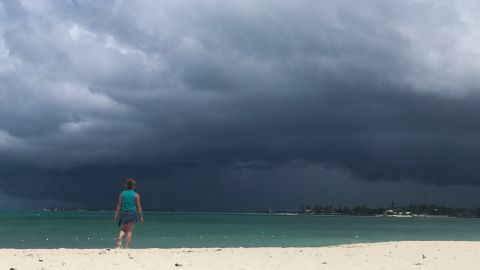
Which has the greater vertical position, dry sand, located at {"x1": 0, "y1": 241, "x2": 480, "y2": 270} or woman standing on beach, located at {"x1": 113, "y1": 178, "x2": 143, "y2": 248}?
woman standing on beach, located at {"x1": 113, "y1": 178, "x2": 143, "y2": 248}

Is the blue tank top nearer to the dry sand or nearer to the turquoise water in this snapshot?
the dry sand

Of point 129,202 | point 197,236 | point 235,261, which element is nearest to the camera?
point 235,261

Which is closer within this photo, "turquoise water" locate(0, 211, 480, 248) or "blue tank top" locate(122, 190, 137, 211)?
"blue tank top" locate(122, 190, 137, 211)

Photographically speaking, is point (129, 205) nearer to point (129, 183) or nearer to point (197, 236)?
point (129, 183)

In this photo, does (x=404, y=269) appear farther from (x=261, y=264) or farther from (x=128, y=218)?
(x=128, y=218)

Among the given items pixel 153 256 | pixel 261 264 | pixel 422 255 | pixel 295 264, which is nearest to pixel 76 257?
pixel 153 256

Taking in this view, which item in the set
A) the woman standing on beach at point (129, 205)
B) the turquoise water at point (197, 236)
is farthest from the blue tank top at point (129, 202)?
the turquoise water at point (197, 236)

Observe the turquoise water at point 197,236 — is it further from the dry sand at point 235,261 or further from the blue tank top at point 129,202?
the dry sand at point 235,261

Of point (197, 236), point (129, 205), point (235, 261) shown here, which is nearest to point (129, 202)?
point (129, 205)

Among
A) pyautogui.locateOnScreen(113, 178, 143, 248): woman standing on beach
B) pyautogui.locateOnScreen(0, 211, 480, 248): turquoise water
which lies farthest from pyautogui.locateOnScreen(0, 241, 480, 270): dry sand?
pyautogui.locateOnScreen(0, 211, 480, 248): turquoise water

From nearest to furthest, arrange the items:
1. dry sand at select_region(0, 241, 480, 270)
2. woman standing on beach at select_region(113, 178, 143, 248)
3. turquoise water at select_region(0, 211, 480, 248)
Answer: dry sand at select_region(0, 241, 480, 270)
woman standing on beach at select_region(113, 178, 143, 248)
turquoise water at select_region(0, 211, 480, 248)

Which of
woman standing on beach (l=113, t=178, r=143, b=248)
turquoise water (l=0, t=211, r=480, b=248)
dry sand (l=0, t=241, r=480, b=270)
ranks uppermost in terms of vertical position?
woman standing on beach (l=113, t=178, r=143, b=248)

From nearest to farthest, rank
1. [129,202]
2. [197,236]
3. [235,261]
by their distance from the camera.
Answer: [235,261] → [129,202] → [197,236]

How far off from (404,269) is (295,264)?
2592 millimetres
